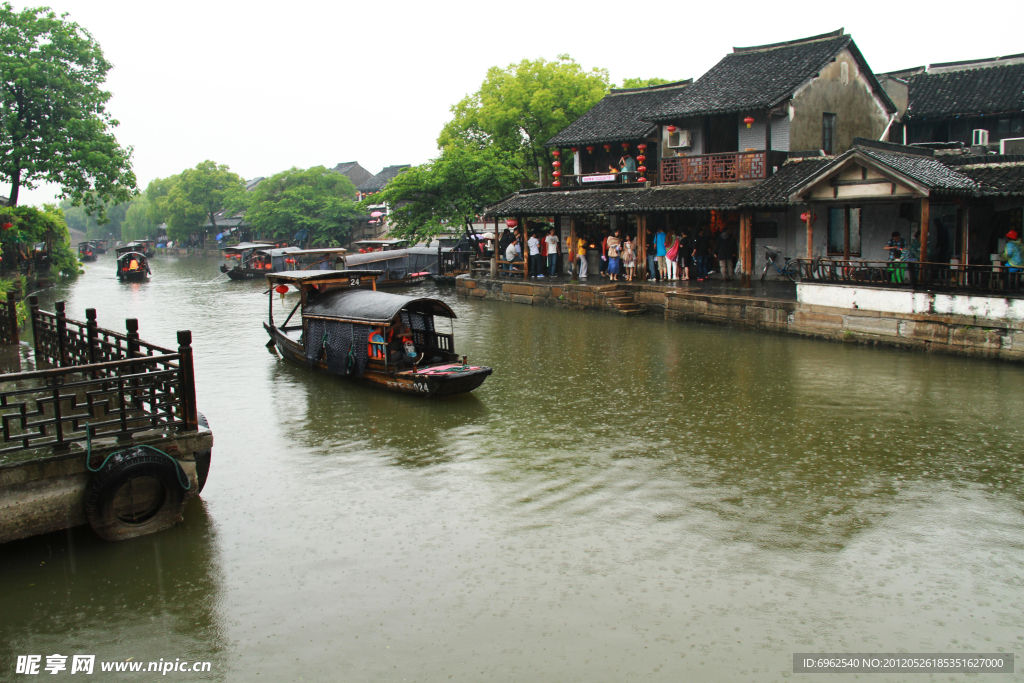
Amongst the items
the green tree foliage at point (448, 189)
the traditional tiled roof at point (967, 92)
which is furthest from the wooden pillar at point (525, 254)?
the traditional tiled roof at point (967, 92)

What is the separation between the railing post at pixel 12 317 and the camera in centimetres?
1548

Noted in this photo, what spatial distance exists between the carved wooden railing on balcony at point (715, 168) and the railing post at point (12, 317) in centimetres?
1887

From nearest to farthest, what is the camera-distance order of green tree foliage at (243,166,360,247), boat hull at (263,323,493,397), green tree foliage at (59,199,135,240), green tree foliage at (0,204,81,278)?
boat hull at (263,323,493,397)
green tree foliage at (0,204,81,278)
green tree foliage at (243,166,360,247)
green tree foliage at (59,199,135,240)

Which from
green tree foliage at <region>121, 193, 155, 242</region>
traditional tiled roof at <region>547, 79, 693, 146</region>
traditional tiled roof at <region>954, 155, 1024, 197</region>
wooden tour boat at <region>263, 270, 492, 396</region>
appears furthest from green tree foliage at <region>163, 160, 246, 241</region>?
traditional tiled roof at <region>954, 155, 1024, 197</region>

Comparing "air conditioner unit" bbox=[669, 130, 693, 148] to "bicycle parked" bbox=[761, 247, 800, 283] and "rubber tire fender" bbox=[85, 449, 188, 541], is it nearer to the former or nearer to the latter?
"bicycle parked" bbox=[761, 247, 800, 283]

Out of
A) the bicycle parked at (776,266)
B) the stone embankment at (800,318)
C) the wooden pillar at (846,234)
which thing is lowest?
the stone embankment at (800,318)

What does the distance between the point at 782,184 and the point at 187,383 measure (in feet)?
59.0

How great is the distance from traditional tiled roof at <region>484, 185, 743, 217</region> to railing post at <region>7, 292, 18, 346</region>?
16719mm

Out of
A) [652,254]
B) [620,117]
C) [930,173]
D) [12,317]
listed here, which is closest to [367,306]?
[12,317]

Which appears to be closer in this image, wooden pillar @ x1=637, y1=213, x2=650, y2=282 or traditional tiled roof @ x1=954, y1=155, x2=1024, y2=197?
traditional tiled roof @ x1=954, y1=155, x2=1024, y2=197

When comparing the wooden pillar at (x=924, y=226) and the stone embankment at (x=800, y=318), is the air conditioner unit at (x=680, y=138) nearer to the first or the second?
the stone embankment at (x=800, y=318)

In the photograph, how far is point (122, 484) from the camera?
788cm

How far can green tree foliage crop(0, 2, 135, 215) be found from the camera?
33.0 meters

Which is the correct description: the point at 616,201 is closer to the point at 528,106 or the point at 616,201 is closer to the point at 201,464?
the point at 528,106
